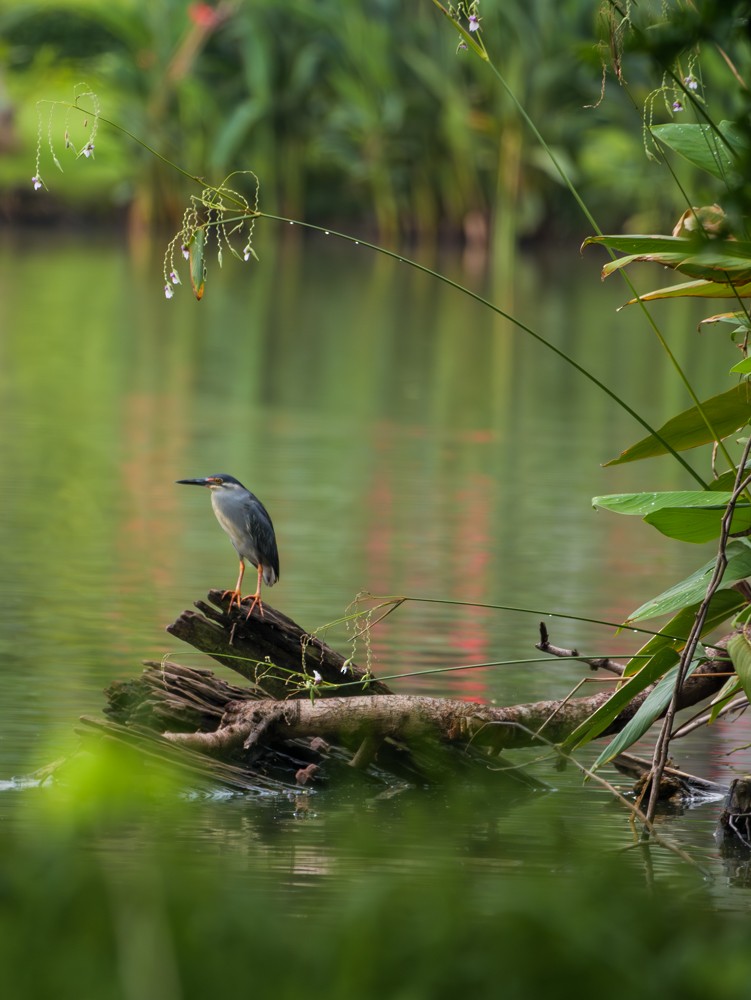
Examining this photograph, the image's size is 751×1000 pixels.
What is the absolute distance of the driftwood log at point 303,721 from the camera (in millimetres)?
5344

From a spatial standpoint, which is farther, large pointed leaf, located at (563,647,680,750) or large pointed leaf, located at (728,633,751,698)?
large pointed leaf, located at (563,647,680,750)

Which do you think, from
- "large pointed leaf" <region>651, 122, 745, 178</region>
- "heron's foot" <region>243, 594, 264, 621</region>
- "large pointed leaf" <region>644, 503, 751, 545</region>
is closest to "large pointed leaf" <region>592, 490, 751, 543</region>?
"large pointed leaf" <region>644, 503, 751, 545</region>

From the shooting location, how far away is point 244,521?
19.2ft

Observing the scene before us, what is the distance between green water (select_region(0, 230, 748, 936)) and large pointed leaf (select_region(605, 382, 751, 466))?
0.95 metres

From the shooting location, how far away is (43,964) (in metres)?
1.99

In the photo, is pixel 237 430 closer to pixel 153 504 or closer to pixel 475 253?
pixel 153 504

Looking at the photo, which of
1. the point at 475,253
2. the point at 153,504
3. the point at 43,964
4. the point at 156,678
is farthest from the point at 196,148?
the point at 43,964

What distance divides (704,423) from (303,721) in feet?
4.49

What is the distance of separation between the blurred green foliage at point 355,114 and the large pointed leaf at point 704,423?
108 ft

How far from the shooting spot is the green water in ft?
16.4

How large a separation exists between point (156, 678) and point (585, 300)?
24940 mm

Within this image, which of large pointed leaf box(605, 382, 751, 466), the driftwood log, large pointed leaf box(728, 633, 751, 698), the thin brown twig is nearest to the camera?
the thin brown twig

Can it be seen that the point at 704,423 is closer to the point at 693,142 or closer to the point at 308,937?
the point at 693,142

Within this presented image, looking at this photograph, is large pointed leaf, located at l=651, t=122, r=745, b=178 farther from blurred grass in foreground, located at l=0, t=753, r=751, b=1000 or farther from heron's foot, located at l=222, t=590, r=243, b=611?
blurred grass in foreground, located at l=0, t=753, r=751, b=1000
